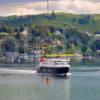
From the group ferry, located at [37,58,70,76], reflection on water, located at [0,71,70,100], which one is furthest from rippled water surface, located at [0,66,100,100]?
ferry, located at [37,58,70,76]

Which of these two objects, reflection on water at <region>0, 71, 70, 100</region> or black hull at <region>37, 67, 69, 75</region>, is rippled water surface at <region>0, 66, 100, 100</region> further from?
black hull at <region>37, 67, 69, 75</region>

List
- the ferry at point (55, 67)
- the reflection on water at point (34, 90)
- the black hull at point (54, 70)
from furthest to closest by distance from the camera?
the ferry at point (55, 67)
the black hull at point (54, 70)
the reflection on water at point (34, 90)

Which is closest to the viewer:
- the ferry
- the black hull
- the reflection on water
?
the reflection on water

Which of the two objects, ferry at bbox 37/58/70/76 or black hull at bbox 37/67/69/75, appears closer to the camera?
black hull at bbox 37/67/69/75

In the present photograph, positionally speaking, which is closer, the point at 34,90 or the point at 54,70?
the point at 34,90

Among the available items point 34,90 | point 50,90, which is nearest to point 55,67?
point 50,90

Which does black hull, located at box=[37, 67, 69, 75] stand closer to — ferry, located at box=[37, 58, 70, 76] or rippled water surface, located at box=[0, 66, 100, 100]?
ferry, located at box=[37, 58, 70, 76]

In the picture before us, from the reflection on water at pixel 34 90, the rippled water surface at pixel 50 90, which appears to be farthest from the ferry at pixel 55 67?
the reflection on water at pixel 34 90

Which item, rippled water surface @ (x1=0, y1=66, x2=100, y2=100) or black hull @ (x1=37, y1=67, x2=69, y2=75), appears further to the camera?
black hull @ (x1=37, y1=67, x2=69, y2=75)

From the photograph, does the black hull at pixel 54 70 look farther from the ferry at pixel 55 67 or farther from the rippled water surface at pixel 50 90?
the rippled water surface at pixel 50 90

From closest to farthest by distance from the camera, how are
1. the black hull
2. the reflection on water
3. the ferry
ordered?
the reflection on water, the black hull, the ferry

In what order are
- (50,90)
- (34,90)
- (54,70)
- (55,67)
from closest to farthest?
(34,90) < (50,90) < (55,67) < (54,70)

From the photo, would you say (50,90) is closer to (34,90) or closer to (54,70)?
(34,90)

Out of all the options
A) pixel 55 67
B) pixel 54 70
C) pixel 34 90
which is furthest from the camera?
pixel 54 70
